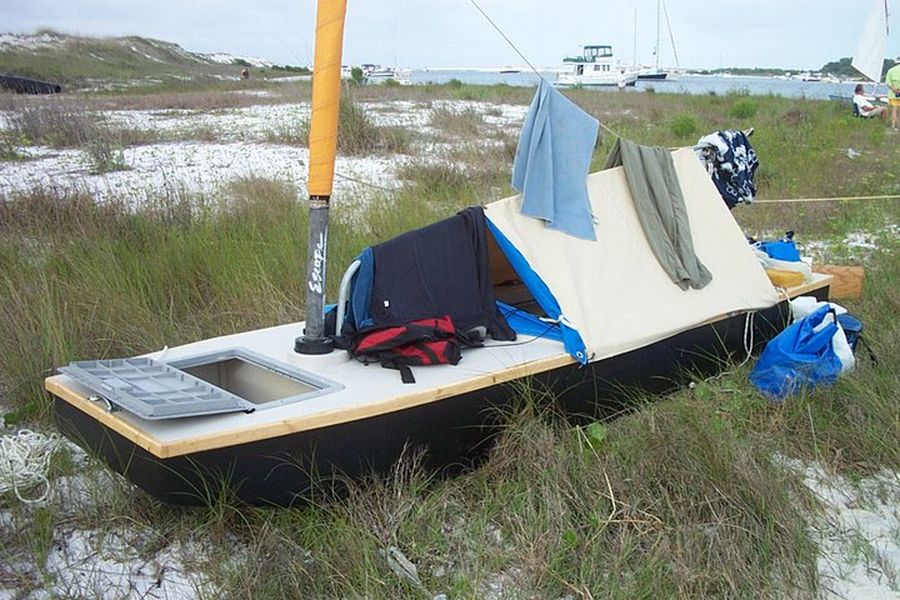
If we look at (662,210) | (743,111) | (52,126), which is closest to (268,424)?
(662,210)

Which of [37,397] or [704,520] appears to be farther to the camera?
[37,397]

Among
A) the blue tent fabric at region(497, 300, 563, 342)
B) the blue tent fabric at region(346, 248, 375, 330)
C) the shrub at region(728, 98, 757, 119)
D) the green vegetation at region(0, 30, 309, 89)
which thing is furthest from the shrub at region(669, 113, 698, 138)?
the green vegetation at region(0, 30, 309, 89)

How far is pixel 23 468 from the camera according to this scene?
3.52 metres

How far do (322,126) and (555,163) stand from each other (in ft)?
4.80

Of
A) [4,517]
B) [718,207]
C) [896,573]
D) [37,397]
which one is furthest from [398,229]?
[896,573]

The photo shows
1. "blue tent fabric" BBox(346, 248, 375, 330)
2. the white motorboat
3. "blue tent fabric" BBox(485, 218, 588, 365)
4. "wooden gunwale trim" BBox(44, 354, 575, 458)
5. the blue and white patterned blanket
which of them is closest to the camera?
"wooden gunwale trim" BBox(44, 354, 575, 458)

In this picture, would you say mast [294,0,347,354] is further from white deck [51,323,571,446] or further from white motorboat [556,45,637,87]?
white motorboat [556,45,637,87]

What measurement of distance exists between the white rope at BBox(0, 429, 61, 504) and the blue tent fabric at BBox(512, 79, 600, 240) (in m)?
2.46

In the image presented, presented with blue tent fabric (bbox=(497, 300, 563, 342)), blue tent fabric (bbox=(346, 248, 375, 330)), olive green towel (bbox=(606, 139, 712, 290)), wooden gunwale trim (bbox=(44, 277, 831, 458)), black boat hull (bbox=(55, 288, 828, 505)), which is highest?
olive green towel (bbox=(606, 139, 712, 290))

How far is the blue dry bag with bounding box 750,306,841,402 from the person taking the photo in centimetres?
433

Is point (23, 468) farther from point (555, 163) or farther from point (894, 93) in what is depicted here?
point (894, 93)

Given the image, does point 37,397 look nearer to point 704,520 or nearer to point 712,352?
point 704,520

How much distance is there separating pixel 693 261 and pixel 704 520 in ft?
6.28

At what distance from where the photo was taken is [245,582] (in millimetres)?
2881
